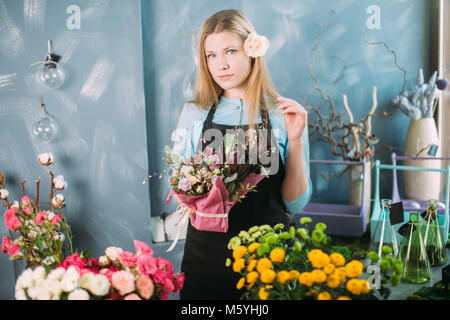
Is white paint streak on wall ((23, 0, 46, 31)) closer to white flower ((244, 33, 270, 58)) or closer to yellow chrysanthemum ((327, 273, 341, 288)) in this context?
white flower ((244, 33, 270, 58))

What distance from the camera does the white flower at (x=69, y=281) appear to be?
2.53ft

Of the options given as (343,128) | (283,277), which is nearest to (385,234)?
(283,277)

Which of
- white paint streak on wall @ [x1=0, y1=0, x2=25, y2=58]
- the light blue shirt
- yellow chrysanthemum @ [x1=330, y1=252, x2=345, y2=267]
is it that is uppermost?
white paint streak on wall @ [x1=0, y1=0, x2=25, y2=58]

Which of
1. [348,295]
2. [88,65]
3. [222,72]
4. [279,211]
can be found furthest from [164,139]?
[348,295]

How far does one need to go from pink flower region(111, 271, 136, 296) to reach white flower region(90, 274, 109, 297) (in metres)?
0.02

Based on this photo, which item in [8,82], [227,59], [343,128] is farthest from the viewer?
[343,128]

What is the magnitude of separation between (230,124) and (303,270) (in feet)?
2.97

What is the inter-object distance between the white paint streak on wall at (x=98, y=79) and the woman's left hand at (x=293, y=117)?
139cm

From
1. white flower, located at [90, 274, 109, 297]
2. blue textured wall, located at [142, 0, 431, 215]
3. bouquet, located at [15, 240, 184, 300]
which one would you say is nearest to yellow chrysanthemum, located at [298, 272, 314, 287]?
bouquet, located at [15, 240, 184, 300]

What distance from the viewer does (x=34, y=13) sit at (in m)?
2.23

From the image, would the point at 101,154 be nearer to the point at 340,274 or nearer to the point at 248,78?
the point at 248,78

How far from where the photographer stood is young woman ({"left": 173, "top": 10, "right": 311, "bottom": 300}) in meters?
1.50

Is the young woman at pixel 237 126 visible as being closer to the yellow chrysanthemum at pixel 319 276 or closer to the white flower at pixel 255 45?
the white flower at pixel 255 45
